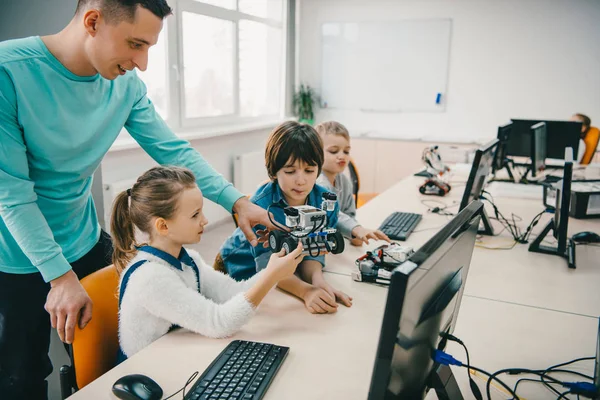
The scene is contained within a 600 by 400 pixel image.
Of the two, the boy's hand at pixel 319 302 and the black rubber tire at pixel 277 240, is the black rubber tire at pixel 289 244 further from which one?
the boy's hand at pixel 319 302

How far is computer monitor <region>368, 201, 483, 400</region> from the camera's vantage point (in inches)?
25.7

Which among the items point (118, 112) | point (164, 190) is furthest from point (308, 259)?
point (118, 112)

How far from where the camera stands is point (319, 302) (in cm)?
140

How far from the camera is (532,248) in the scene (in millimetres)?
2066

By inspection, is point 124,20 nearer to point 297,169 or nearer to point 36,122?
point 36,122

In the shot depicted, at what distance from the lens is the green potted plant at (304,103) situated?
6137 mm

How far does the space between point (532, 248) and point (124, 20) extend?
5.94 feet

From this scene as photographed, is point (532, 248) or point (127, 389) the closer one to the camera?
point (127, 389)

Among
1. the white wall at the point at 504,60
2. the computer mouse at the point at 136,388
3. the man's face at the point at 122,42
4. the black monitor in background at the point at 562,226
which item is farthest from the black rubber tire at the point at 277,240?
the white wall at the point at 504,60

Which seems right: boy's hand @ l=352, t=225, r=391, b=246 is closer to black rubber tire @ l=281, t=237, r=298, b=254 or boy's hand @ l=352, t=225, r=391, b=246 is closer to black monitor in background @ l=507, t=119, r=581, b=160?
black rubber tire @ l=281, t=237, r=298, b=254

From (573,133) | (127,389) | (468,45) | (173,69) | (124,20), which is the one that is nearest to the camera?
(127,389)

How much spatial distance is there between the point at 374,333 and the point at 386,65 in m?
5.15

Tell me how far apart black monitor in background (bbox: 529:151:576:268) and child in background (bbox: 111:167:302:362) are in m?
1.14

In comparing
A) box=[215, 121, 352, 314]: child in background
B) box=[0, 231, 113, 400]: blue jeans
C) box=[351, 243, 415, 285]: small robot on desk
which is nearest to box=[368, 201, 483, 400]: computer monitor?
box=[351, 243, 415, 285]: small robot on desk
